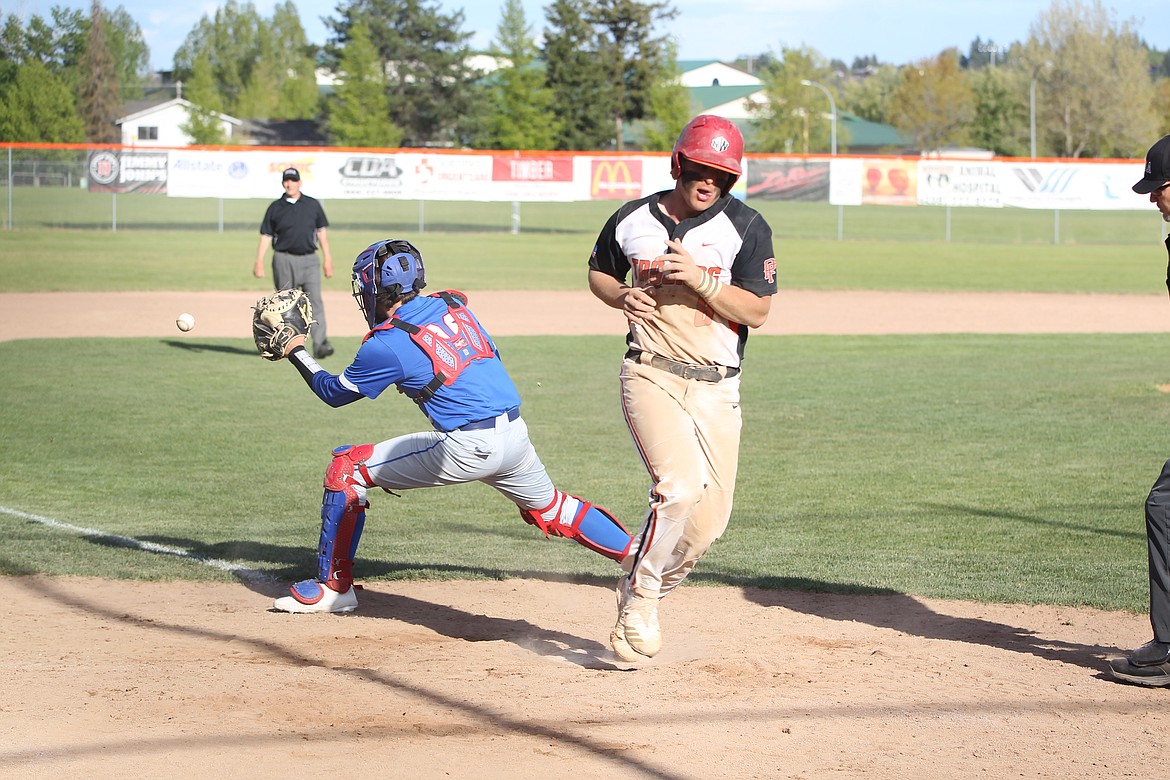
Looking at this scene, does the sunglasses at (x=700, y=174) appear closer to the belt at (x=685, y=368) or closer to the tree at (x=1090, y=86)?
the belt at (x=685, y=368)

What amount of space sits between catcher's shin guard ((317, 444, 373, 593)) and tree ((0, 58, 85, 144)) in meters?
27.5

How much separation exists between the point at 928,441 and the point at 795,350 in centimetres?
627

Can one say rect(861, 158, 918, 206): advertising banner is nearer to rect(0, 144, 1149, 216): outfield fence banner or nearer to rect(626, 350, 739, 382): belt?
rect(0, 144, 1149, 216): outfield fence banner

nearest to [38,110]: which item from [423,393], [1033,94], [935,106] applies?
[423,393]

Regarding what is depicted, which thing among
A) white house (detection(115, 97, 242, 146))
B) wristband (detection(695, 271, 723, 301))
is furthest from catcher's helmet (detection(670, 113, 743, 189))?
white house (detection(115, 97, 242, 146))

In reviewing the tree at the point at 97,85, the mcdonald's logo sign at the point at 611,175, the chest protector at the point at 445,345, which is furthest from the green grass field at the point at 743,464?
the mcdonald's logo sign at the point at 611,175

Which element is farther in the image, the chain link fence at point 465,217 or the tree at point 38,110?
the chain link fence at point 465,217

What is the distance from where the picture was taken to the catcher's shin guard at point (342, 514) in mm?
5873

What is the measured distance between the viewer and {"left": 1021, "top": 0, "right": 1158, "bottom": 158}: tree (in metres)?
69.8


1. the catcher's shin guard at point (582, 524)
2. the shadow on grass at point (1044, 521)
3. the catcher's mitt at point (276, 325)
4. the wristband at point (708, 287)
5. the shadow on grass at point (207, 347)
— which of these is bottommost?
the shadow on grass at point (1044, 521)

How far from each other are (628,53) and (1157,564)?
226 feet

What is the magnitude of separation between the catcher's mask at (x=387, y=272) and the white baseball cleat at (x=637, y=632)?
5.55 ft

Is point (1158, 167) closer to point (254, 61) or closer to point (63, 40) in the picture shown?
point (63, 40)

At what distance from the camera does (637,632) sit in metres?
5.04
